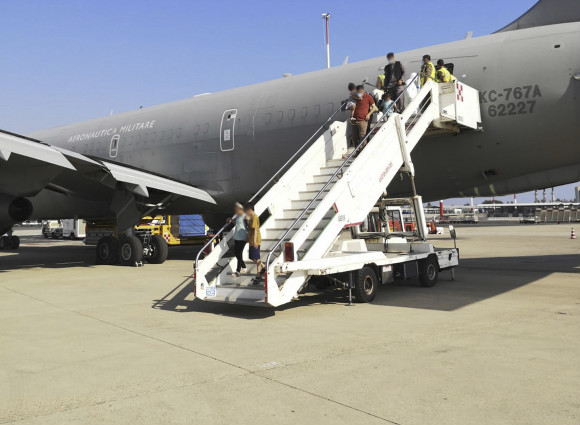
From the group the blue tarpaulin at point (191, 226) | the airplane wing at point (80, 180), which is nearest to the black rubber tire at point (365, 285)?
the airplane wing at point (80, 180)

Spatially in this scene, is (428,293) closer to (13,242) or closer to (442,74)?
(442,74)

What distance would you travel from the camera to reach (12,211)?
13.3 meters

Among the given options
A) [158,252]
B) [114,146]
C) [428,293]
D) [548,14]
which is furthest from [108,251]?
[548,14]

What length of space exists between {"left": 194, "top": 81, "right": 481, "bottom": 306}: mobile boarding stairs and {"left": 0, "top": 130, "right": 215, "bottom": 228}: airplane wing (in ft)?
15.9

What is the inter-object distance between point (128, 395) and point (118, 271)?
35.3ft

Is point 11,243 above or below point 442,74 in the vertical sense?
below

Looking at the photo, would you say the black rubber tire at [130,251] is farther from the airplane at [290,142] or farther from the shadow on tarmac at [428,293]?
the shadow on tarmac at [428,293]

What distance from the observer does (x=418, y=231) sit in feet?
37.5

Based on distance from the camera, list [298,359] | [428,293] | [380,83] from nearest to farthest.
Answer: [298,359] < [428,293] < [380,83]

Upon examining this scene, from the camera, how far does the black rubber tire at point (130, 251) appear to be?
52.4 ft

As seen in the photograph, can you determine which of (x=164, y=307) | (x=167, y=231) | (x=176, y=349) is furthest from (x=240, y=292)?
(x=167, y=231)

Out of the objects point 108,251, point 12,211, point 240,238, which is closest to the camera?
point 240,238

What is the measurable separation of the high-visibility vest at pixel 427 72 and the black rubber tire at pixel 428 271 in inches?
153

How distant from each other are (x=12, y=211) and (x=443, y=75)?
1071 cm
